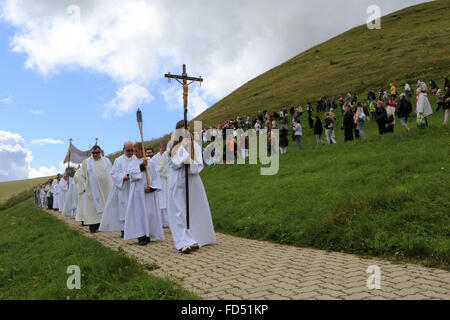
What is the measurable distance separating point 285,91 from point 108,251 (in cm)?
5259

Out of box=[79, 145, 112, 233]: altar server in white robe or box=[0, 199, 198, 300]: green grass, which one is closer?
box=[0, 199, 198, 300]: green grass

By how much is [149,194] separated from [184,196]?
1.68 meters

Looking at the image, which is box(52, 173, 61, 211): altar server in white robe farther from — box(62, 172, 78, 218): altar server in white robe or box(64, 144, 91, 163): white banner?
box(62, 172, 78, 218): altar server in white robe

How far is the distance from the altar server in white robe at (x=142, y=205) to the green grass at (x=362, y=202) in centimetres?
193

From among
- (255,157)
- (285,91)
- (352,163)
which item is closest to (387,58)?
(285,91)

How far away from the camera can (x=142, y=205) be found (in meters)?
8.96

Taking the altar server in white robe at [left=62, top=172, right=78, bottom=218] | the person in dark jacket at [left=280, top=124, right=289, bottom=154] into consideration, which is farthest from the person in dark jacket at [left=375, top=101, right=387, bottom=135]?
the altar server in white robe at [left=62, top=172, right=78, bottom=218]

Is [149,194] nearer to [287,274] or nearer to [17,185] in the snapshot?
[287,274]

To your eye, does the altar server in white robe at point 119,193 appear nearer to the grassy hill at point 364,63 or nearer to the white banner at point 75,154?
the white banner at point 75,154

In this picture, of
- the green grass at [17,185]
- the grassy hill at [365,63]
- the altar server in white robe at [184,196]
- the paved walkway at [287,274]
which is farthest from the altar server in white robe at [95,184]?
the green grass at [17,185]

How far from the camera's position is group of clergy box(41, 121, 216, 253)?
774 cm

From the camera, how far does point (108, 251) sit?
6.96 meters

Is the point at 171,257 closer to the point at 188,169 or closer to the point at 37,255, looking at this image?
the point at 188,169
